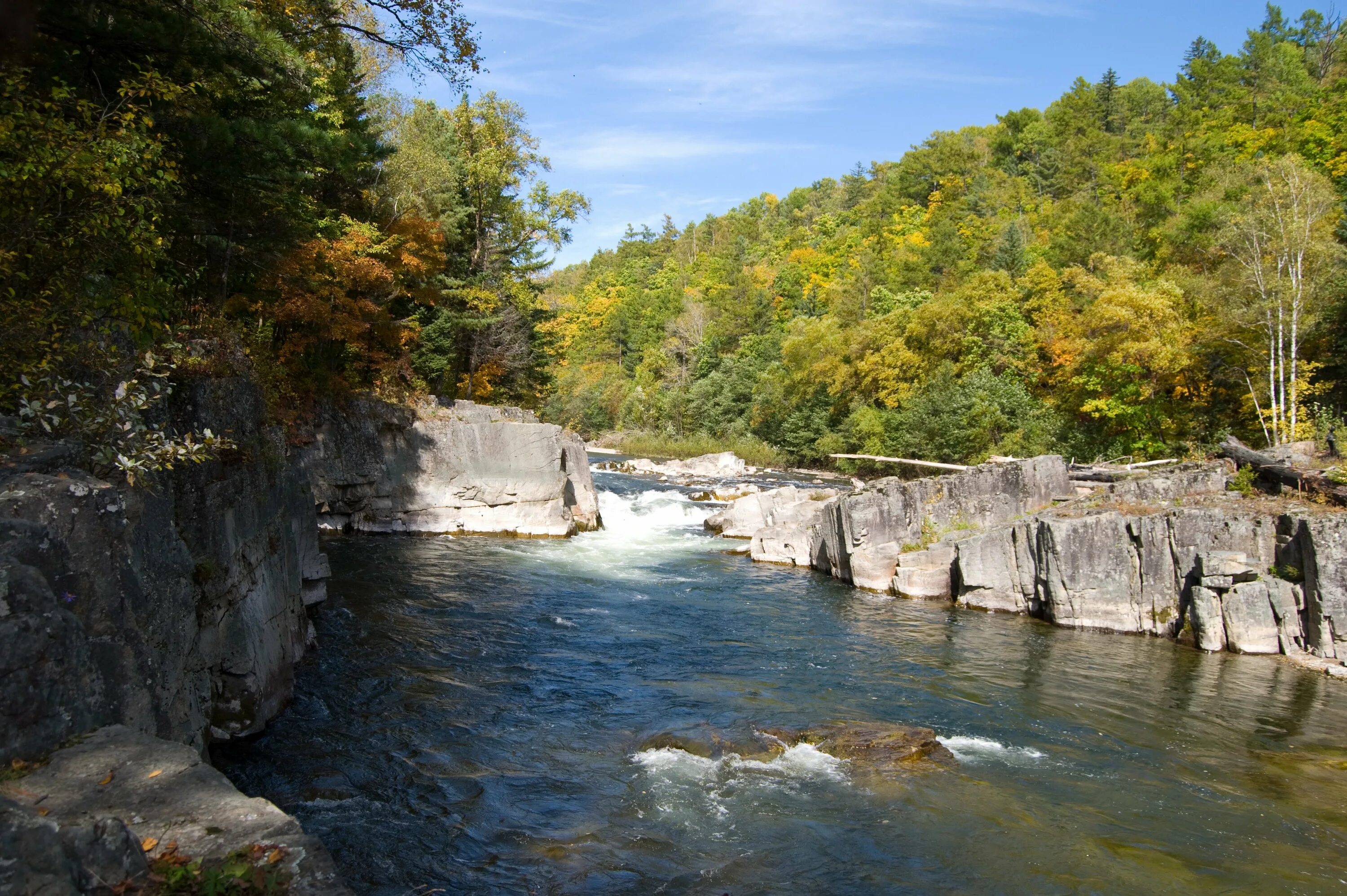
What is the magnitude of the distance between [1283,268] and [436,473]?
93.3 feet

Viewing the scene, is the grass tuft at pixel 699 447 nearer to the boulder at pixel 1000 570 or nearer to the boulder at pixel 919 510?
the boulder at pixel 919 510

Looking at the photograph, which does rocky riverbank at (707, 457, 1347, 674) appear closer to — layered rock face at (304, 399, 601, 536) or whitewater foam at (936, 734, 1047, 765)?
whitewater foam at (936, 734, 1047, 765)

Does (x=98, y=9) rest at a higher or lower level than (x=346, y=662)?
higher

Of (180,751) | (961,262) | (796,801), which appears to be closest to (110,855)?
(180,751)

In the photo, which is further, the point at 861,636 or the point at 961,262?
the point at 961,262

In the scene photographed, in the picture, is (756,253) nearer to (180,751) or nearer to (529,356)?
(529,356)

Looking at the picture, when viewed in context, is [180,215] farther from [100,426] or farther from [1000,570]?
[1000,570]

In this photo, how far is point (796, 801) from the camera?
8.40 meters

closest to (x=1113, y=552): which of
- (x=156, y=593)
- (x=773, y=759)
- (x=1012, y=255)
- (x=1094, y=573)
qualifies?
(x=1094, y=573)

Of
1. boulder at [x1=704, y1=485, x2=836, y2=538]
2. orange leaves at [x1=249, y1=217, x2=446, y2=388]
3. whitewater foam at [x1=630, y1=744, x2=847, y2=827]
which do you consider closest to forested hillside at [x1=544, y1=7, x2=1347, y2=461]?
orange leaves at [x1=249, y1=217, x2=446, y2=388]

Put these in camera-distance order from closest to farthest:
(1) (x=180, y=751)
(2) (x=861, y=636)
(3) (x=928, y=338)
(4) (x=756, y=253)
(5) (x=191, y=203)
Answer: (1) (x=180, y=751) < (5) (x=191, y=203) < (2) (x=861, y=636) < (3) (x=928, y=338) < (4) (x=756, y=253)

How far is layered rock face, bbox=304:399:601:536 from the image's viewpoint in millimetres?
23797

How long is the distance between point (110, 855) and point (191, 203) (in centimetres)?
1011

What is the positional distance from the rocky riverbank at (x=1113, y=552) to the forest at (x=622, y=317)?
7.72 metres
